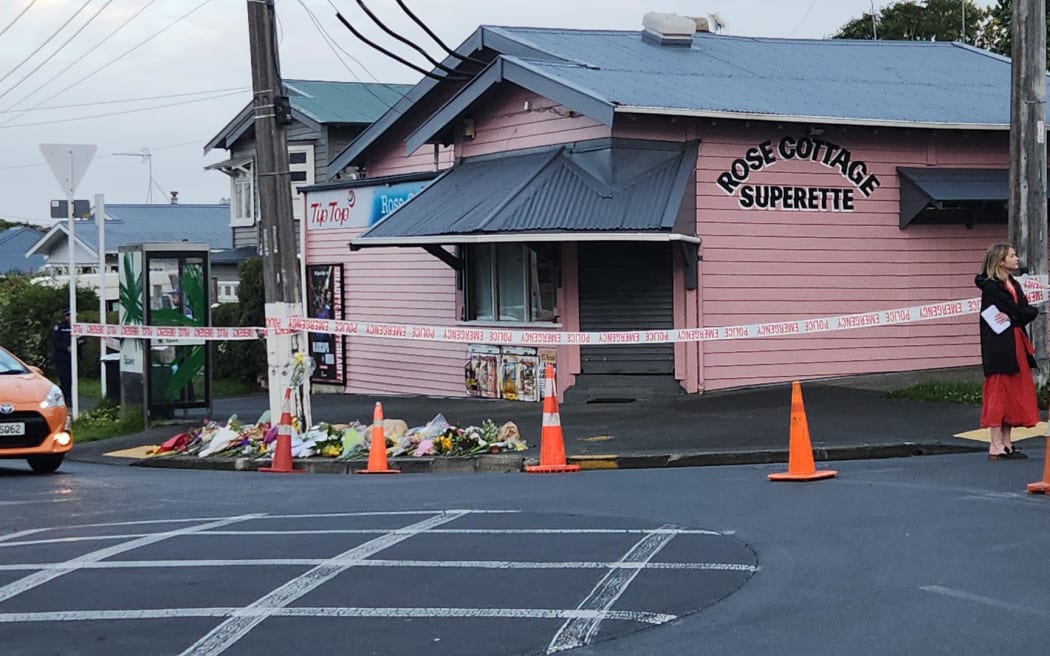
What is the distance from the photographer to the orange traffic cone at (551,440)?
1365cm

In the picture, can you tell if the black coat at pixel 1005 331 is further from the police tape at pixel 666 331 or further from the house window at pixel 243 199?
the house window at pixel 243 199

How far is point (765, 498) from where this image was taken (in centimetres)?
1065

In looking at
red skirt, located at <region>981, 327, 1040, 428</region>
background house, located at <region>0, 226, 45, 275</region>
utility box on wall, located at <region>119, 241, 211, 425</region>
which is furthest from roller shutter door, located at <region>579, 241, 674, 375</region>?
background house, located at <region>0, 226, 45, 275</region>

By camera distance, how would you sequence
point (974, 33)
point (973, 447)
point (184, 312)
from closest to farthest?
1. point (973, 447)
2. point (184, 312)
3. point (974, 33)

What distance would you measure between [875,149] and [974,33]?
1172 inches

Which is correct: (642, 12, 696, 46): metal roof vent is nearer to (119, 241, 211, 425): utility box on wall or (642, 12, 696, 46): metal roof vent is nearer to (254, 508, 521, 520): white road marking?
(119, 241, 211, 425): utility box on wall

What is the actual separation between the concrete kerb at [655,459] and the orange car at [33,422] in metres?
2.83

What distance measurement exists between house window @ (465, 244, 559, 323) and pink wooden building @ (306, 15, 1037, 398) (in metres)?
0.04

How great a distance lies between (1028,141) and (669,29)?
26.6ft

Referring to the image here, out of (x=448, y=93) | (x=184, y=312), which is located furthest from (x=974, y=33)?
(x=184, y=312)

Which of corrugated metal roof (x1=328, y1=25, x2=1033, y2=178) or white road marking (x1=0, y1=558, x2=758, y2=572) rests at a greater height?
corrugated metal roof (x1=328, y1=25, x2=1033, y2=178)

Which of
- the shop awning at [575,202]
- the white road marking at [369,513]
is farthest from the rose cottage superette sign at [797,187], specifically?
the white road marking at [369,513]

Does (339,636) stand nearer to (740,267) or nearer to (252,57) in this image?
(252,57)

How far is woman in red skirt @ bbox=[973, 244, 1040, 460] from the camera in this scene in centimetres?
1199
